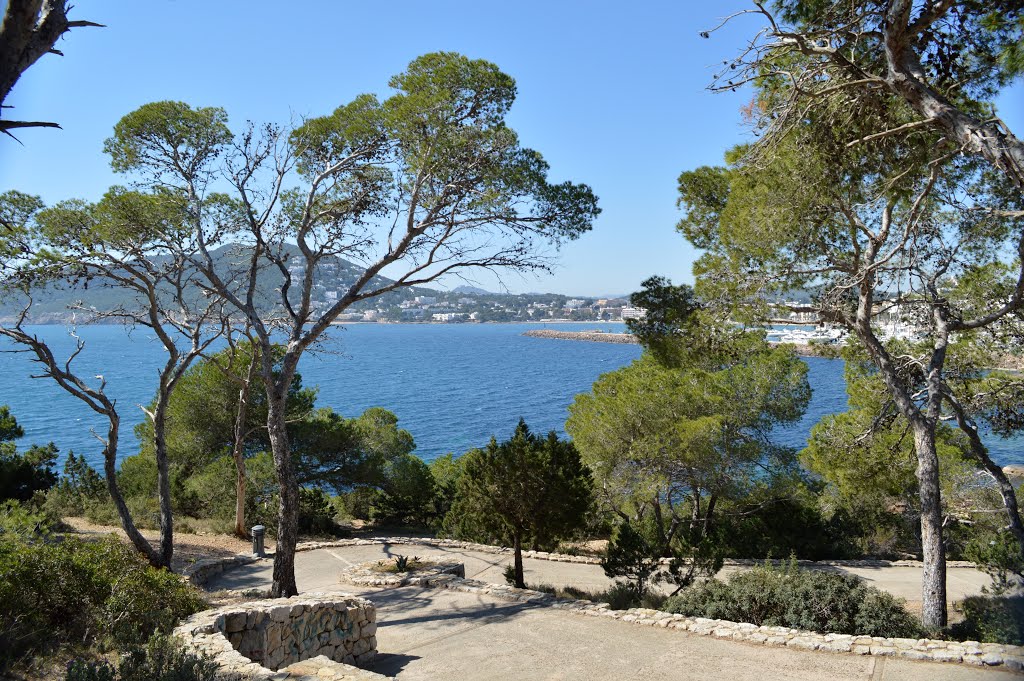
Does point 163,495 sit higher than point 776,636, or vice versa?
point 163,495

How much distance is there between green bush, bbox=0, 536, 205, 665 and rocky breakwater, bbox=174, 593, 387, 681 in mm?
496

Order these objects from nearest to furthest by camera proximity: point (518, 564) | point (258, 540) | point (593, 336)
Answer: point (518, 564) → point (258, 540) → point (593, 336)

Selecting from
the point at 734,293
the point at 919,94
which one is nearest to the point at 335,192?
the point at 734,293

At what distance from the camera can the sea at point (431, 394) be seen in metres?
41.9

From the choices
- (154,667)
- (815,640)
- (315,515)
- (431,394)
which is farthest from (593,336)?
(154,667)

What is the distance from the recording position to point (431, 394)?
68.7 meters

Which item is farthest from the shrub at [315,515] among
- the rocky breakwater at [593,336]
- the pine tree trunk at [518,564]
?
the rocky breakwater at [593,336]

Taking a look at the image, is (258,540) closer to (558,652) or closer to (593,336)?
(558,652)

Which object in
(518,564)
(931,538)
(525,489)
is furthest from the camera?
(518,564)

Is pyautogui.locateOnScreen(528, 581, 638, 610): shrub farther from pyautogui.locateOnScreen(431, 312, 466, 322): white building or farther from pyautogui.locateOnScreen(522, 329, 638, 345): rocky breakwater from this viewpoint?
pyautogui.locateOnScreen(431, 312, 466, 322): white building

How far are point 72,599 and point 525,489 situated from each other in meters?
6.33

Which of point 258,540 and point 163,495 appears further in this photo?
point 258,540

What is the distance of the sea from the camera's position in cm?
4194

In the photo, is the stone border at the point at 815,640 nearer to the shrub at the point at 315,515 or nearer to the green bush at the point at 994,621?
the green bush at the point at 994,621
